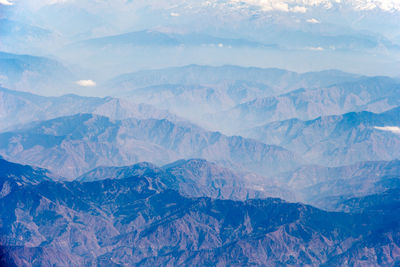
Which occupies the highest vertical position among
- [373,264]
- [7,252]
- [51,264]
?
[7,252]

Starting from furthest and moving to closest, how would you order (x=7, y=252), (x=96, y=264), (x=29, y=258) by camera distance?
(x=96, y=264)
(x=29, y=258)
(x=7, y=252)

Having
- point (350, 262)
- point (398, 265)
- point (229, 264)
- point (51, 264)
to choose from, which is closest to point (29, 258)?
point (51, 264)

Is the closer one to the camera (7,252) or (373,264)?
(7,252)

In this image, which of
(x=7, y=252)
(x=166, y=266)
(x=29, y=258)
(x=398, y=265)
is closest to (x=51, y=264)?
(x=29, y=258)

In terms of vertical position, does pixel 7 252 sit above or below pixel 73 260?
above

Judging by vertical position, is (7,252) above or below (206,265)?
above

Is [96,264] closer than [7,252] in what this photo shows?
No

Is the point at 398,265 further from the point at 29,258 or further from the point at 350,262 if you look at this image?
the point at 29,258

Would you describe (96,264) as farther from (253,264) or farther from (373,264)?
(373,264)

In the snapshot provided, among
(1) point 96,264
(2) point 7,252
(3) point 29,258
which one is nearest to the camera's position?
(2) point 7,252
